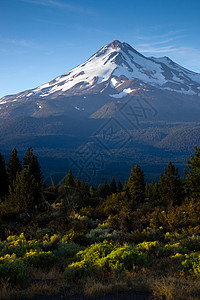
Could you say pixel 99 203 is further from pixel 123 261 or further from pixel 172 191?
pixel 123 261

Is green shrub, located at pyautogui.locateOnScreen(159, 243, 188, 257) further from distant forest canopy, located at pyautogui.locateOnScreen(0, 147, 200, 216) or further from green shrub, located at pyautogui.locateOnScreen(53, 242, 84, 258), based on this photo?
distant forest canopy, located at pyautogui.locateOnScreen(0, 147, 200, 216)

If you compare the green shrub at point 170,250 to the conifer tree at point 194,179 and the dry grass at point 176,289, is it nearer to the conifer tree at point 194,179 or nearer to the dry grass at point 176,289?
the dry grass at point 176,289

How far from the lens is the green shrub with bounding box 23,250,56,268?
23.0 ft

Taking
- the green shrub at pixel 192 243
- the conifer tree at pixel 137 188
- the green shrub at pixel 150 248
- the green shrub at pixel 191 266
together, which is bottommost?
the conifer tree at pixel 137 188

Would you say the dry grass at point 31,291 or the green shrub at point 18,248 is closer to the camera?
the dry grass at point 31,291

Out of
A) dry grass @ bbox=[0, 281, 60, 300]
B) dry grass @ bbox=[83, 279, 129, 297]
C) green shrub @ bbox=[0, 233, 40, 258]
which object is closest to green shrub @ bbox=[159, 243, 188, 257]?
dry grass @ bbox=[83, 279, 129, 297]

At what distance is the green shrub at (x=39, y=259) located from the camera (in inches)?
276

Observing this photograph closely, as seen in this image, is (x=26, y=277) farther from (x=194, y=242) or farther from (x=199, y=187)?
(x=199, y=187)

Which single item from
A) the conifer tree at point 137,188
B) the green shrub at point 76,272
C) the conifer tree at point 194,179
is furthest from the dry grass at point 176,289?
the conifer tree at point 137,188

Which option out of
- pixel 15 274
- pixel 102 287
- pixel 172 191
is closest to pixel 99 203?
pixel 172 191

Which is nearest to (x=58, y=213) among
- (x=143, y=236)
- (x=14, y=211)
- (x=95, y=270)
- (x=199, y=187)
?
(x=14, y=211)

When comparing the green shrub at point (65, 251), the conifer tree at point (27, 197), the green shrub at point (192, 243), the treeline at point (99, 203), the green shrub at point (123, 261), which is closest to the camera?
the green shrub at point (123, 261)

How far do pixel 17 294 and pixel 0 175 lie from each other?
29792 mm

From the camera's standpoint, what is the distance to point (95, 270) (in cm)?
630
